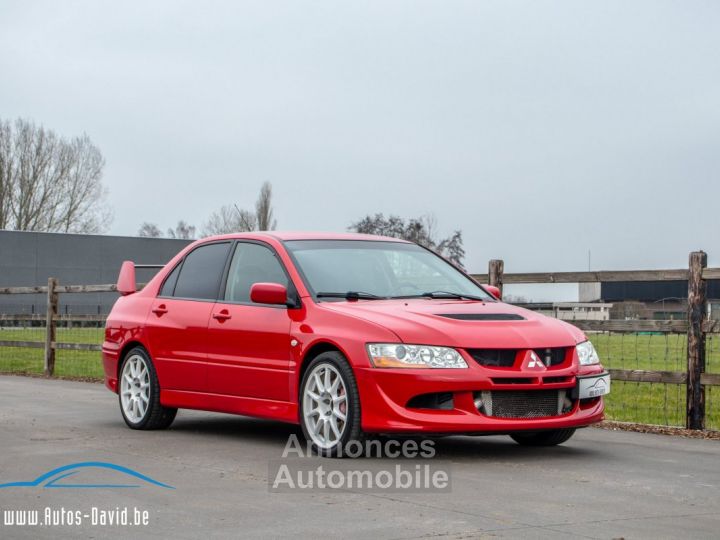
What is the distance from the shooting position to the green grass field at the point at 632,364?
41.9ft

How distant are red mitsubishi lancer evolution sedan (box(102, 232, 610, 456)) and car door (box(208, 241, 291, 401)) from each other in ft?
0.04

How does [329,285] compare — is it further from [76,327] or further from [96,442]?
[76,327]

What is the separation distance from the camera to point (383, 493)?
6.74 m

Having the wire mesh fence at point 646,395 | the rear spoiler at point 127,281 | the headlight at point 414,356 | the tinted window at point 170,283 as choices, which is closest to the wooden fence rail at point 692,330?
the wire mesh fence at point 646,395

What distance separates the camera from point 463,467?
25.8 feet

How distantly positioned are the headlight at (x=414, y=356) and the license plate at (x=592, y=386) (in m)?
0.95

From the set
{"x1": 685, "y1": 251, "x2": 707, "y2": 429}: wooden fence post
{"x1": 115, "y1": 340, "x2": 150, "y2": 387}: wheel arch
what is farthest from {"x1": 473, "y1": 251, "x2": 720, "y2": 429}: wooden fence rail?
{"x1": 115, "y1": 340, "x2": 150, "y2": 387}: wheel arch

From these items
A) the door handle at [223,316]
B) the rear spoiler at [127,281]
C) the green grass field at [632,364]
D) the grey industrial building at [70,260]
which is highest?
the grey industrial building at [70,260]

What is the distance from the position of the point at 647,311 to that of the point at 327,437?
15.8ft

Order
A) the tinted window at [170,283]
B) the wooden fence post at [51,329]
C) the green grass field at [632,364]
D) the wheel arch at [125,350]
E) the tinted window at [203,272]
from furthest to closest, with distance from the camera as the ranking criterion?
the wooden fence post at [51,329] → the green grass field at [632,364] → the wheel arch at [125,350] → the tinted window at [170,283] → the tinted window at [203,272]

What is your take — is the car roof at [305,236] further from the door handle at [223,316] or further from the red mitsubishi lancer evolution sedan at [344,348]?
the door handle at [223,316]

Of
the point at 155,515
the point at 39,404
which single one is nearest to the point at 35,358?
the point at 39,404

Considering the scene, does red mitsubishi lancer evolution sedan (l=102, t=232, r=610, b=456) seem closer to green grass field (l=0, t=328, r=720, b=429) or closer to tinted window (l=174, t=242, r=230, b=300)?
tinted window (l=174, t=242, r=230, b=300)

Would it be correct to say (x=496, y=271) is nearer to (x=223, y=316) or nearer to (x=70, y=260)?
(x=223, y=316)
